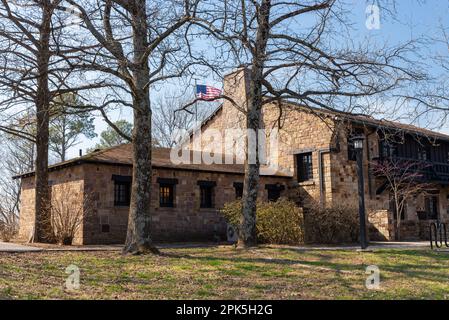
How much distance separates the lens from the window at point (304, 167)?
2238 centimetres

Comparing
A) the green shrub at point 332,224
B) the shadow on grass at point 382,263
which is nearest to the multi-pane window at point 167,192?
the green shrub at point 332,224

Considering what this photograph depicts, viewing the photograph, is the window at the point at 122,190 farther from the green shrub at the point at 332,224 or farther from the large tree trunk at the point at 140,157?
the green shrub at the point at 332,224

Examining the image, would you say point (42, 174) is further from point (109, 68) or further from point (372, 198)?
point (372, 198)

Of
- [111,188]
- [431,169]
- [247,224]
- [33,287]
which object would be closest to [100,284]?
[33,287]

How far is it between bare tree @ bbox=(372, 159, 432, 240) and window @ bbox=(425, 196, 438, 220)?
1.89 m

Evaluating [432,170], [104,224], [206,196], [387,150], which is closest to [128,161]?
[104,224]

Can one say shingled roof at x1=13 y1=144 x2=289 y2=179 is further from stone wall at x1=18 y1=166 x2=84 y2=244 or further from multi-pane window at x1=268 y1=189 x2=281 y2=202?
multi-pane window at x1=268 y1=189 x2=281 y2=202

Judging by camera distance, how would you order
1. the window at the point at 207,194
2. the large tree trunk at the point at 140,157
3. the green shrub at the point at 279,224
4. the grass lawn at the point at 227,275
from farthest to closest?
the window at the point at 207,194, the green shrub at the point at 279,224, the large tree trunk at the point at 140,157, the grass lawn at the point at 227,275

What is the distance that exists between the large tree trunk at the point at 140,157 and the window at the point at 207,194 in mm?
8005

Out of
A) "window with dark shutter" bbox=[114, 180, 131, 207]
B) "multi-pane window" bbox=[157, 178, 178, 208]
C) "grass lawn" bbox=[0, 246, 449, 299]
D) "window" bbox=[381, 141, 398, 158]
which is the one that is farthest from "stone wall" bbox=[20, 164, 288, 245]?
"window" bbox=[381, 141, 398, 158]

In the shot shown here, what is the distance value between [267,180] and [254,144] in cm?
810

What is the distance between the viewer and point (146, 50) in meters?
10.9

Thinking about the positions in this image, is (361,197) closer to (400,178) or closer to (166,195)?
(166,195)

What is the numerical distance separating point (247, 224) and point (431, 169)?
15154 millimetres
